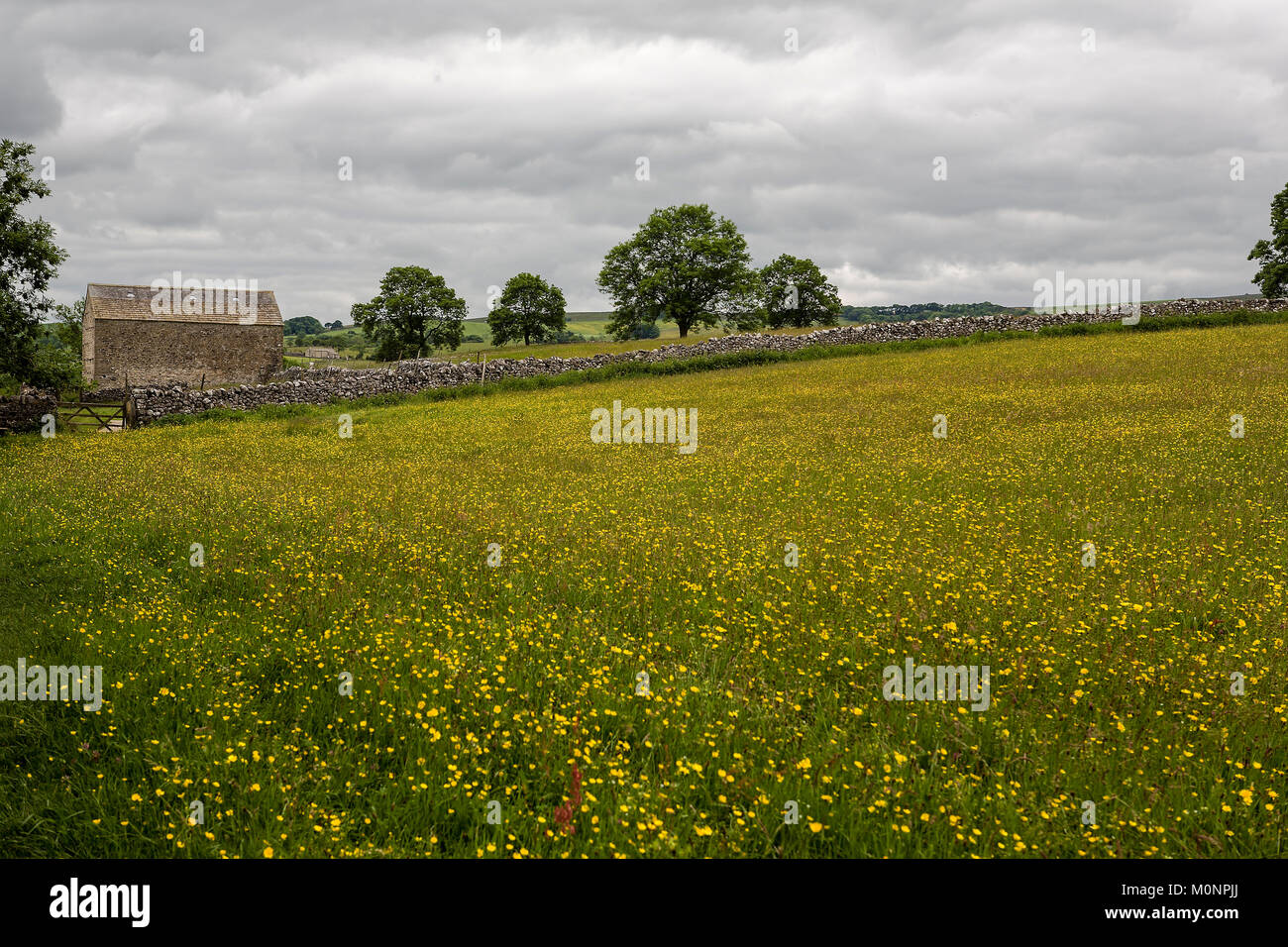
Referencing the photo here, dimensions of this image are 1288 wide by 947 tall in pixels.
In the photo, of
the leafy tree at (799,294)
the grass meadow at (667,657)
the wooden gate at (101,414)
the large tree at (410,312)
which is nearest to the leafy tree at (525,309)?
the large tree at (410,312)

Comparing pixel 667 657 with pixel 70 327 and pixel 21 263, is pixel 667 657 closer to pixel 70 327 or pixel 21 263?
pixel 21 263

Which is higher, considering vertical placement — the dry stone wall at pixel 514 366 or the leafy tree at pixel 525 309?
the leafy tree at pixel 525 309

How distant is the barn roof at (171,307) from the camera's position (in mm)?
59031

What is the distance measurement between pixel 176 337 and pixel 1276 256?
89126 mm

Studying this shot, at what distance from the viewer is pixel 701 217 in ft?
242

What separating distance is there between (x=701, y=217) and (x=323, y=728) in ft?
241

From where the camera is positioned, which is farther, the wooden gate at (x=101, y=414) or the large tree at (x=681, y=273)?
the large tree at (x=681, y=273)

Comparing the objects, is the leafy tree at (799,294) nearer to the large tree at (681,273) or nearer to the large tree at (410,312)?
→ the large tree at (681,273)

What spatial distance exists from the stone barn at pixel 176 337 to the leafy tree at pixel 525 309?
28001mm

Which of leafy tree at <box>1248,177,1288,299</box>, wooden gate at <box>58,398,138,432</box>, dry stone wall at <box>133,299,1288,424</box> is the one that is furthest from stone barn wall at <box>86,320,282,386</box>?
leafy tree at <box>1248,177,1288,299</box>

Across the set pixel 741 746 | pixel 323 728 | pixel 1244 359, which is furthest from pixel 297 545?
pixel 1244 359

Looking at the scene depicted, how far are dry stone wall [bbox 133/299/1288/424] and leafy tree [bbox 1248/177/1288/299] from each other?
20.5 metres

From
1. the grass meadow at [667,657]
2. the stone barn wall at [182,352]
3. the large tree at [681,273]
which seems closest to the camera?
the grass meadow at [667,657]

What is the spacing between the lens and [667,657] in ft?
25.2
